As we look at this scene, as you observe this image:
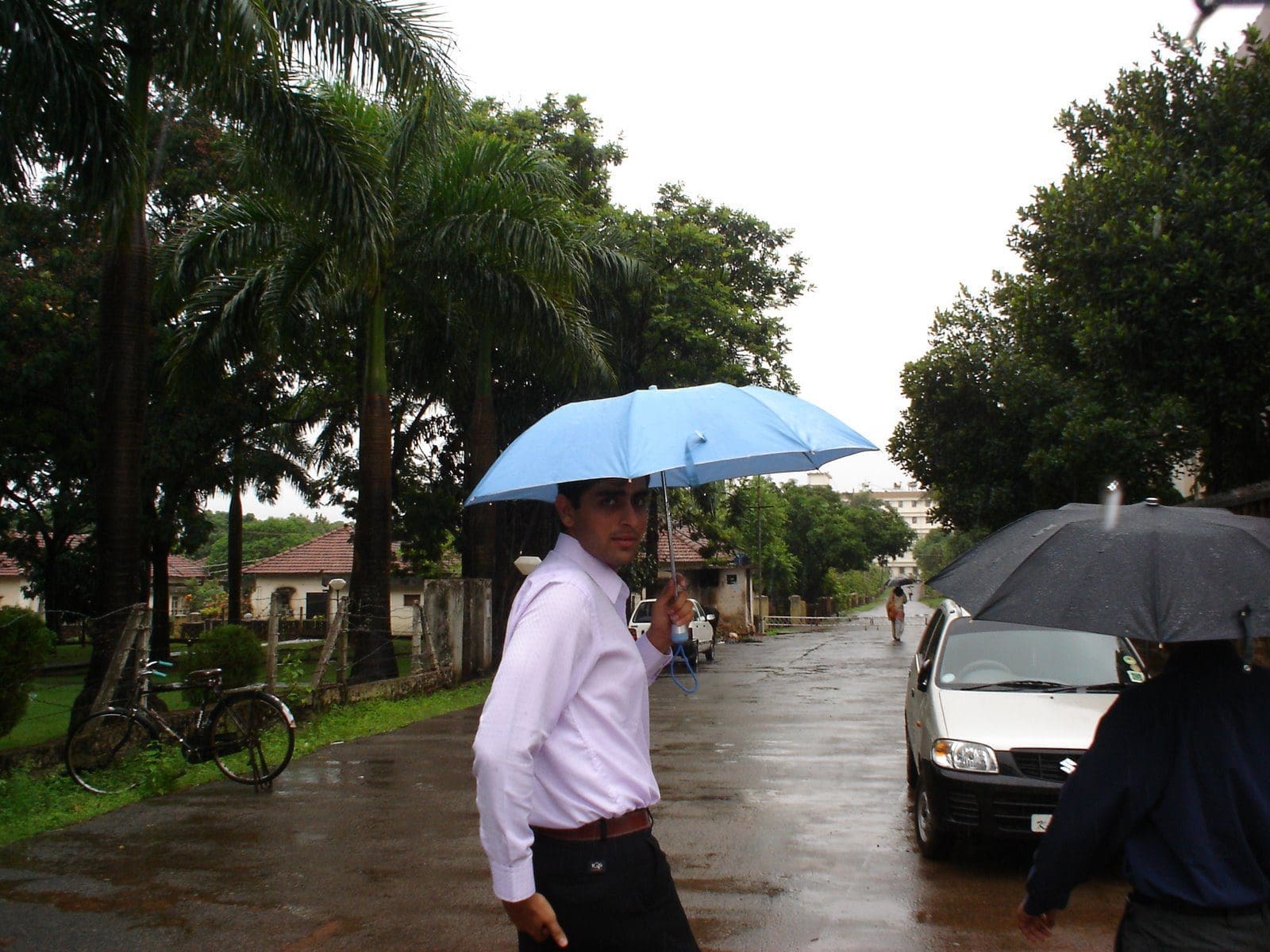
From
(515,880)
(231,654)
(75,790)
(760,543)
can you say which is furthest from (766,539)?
(515,880)

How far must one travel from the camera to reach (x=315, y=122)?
12.2 metres

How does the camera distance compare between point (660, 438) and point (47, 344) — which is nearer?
point (660, 438)

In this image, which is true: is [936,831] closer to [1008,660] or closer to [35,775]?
[1008,660]

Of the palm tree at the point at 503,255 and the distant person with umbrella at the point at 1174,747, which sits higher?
the palm tree at the point at 503,255

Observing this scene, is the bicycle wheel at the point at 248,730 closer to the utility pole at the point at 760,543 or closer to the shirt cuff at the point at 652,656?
the shirt cuff at the point at 652,656

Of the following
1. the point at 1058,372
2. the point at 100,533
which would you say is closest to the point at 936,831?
the point at 100,533

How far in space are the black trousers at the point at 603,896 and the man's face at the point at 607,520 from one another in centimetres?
70

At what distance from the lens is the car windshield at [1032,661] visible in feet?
25.5

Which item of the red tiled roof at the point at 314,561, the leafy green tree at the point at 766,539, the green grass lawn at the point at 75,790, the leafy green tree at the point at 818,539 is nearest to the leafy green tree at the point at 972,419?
the green grass lawn at the point at 75,790

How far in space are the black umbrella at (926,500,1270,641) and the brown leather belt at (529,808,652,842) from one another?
3.82 ft

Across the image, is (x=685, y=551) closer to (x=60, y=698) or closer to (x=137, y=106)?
(x=60, y=698)

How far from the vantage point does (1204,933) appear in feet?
9.08

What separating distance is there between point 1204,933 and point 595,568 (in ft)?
5.60

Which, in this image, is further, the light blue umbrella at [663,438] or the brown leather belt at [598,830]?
the light blue umbrella at [663,438]
